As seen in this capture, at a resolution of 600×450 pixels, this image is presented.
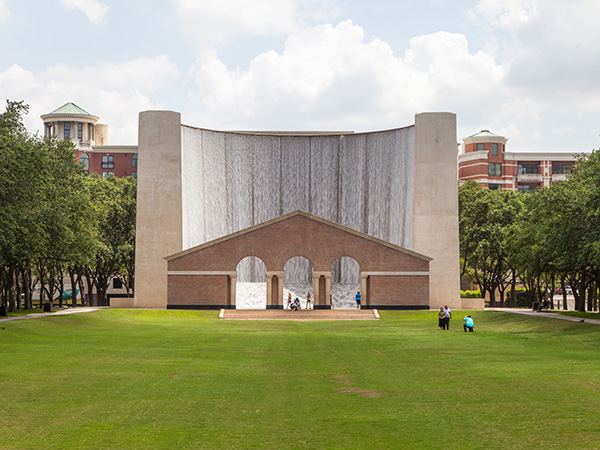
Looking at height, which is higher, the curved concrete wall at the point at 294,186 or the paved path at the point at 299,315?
the curved concrete wall at the point at 294,186

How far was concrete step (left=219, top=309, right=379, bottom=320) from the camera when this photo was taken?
56.1 metres

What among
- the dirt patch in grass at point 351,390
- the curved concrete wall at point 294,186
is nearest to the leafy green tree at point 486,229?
the curved concrete wall at point 294,186

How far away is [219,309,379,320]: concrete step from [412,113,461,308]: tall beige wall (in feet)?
39.1

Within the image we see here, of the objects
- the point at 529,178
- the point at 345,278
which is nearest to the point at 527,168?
the point at 529,178

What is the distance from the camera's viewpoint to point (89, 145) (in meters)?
121

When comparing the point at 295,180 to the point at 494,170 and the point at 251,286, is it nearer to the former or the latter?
the point at 251,286

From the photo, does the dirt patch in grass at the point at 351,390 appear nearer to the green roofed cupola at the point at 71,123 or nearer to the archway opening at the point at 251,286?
the archway opening at the point at 251,286

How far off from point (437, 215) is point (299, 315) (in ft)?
60.7

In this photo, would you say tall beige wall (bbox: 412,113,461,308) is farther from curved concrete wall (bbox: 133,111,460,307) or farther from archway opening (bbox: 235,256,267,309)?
archway opening (bbox: 235,256,267,309)

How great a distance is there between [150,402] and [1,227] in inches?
903

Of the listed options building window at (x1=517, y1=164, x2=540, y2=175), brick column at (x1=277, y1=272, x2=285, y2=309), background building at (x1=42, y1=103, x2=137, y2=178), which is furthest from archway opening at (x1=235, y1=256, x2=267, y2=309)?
building window at (x1=517, y1=164, x2=540, y2=175)

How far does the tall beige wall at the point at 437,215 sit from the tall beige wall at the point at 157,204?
21047 millimetres

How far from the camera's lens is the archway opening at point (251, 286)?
6662 cm

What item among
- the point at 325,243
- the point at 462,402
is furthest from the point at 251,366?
the point at 325,243
